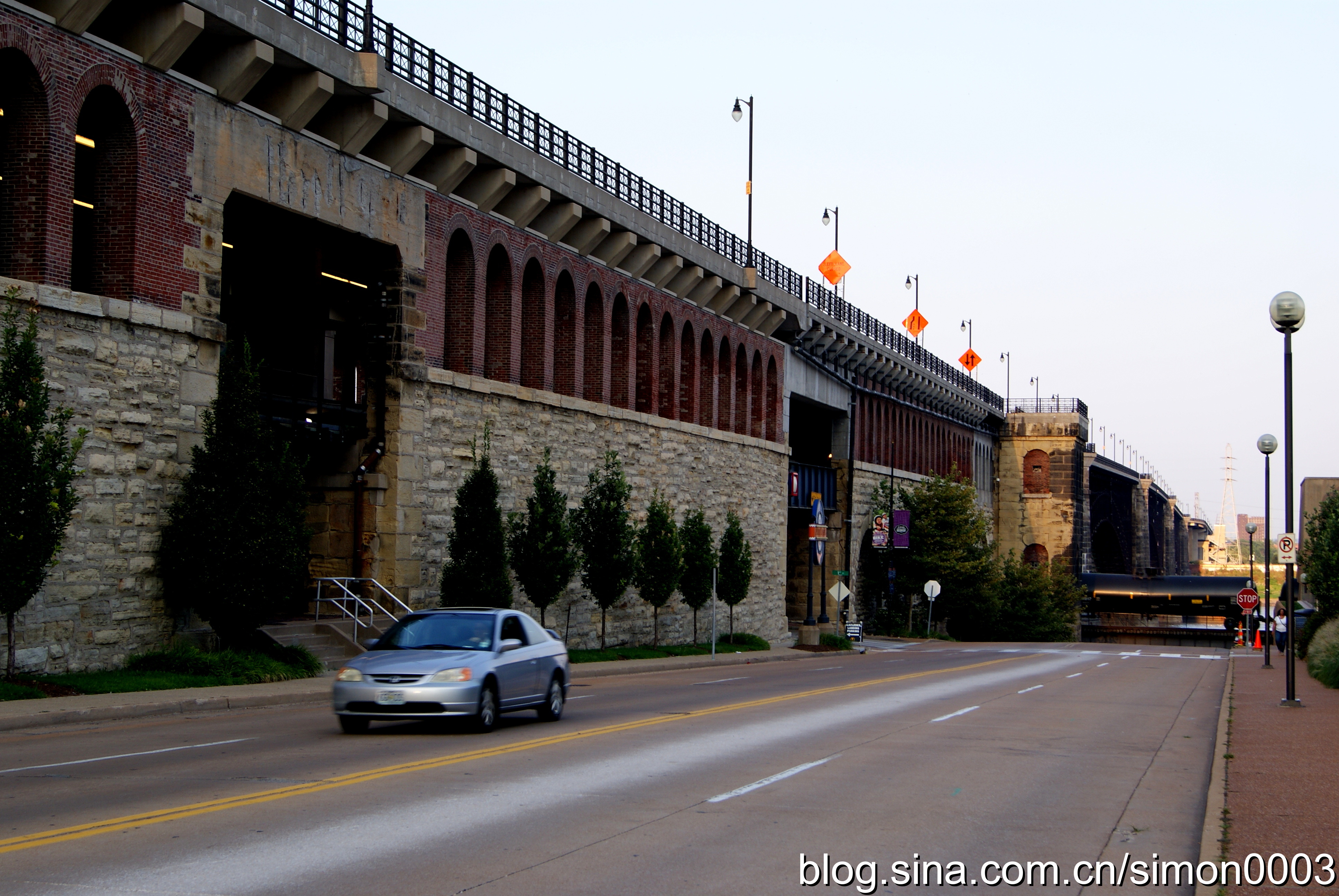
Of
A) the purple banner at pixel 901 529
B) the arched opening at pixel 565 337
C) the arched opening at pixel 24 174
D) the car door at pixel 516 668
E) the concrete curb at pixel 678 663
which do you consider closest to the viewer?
the car door at pixel 516 668

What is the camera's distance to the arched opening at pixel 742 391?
168 feet

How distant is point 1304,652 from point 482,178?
28520 millimetres

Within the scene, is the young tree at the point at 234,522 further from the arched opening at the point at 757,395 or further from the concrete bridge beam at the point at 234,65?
the arched opening at the point at 757,395

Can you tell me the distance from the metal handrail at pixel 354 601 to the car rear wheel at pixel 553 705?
11.1 meters

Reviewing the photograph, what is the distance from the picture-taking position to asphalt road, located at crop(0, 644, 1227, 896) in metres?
7.87

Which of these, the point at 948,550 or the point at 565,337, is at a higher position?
the point at 565,337

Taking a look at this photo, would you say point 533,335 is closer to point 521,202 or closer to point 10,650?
point 521,202

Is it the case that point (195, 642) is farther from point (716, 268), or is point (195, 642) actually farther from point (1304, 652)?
point (1304, 652)

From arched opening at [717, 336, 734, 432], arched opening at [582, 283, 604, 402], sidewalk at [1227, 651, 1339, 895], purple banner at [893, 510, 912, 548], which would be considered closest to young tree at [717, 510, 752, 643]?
arched opening at [717, 336, 734, 432]

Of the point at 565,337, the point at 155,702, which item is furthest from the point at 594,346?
the point at 155,702

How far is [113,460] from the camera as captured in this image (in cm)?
2169

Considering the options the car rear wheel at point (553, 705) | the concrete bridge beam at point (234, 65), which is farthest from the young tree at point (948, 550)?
the car rear wheel at point (553, 705)

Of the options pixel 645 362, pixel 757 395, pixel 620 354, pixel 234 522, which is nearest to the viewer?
pixel 234 522

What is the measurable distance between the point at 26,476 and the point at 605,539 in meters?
17.9
